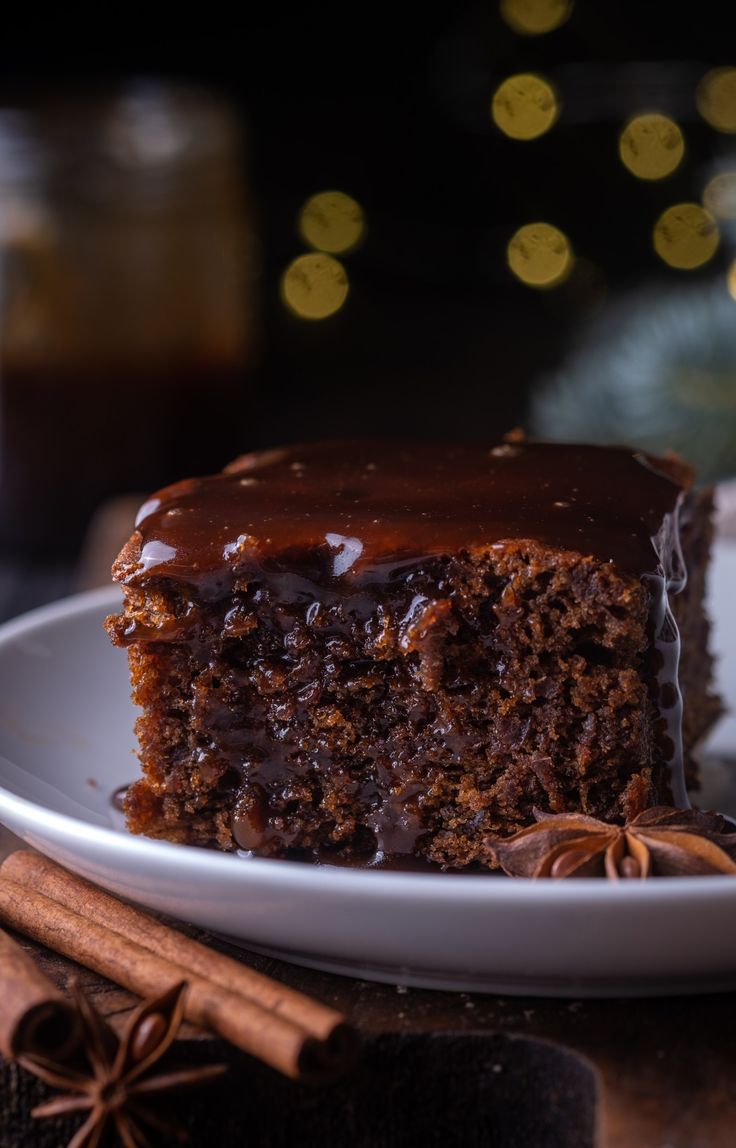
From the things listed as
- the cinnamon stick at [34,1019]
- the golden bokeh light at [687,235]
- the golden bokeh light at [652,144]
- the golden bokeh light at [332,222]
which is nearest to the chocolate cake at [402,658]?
the cinnamon stick at [34,1019]

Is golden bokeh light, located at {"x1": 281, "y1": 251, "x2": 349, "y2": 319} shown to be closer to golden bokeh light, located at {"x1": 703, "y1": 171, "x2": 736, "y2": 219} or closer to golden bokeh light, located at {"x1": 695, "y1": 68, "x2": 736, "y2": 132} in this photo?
golden bokeh light, located at {"x1": 695, "y1": 68, "x2": 736, "y2": 132}

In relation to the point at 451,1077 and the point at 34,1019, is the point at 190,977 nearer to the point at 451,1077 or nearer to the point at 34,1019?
the point at 34,1019

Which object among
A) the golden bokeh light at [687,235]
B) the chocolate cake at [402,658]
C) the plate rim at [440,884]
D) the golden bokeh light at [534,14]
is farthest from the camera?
the golden bokeh light at [534,14]

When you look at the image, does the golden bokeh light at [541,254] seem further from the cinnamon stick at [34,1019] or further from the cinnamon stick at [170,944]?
the cinnamon stick at [34,1019]

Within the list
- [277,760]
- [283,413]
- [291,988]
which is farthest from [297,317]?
[291,988]

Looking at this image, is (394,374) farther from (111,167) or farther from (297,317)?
(111,167)

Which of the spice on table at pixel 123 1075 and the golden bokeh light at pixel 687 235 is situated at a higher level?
the golden bokeh light at pixel 687 235

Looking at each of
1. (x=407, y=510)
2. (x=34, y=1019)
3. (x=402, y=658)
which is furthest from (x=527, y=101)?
(x=34, y=1019)

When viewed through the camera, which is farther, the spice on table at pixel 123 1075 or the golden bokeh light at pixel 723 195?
the golden bokeh light at pixel 723 195

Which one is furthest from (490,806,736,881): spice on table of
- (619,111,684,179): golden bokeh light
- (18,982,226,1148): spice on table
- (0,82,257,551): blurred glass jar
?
(619,111,684,179): golden bokeh light
